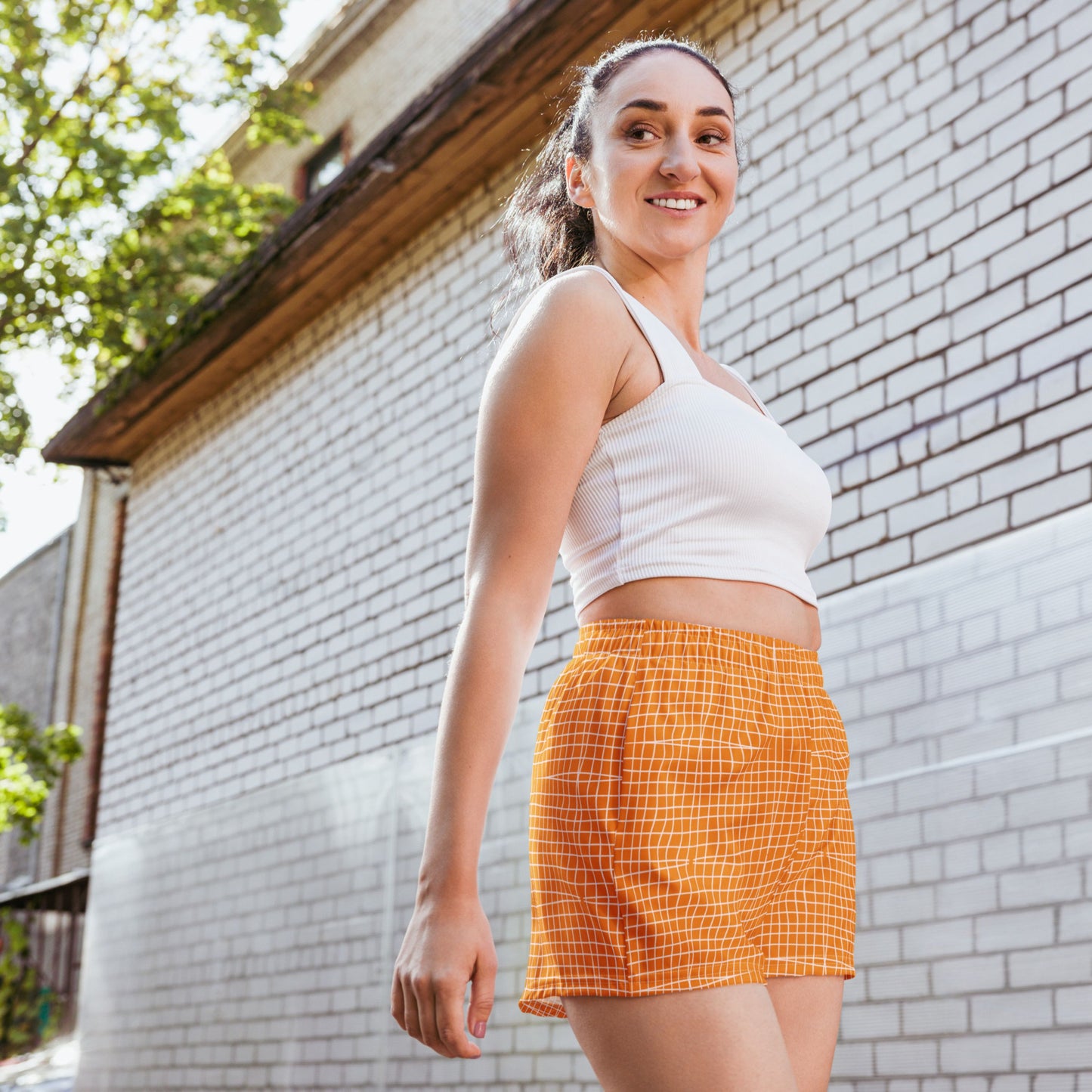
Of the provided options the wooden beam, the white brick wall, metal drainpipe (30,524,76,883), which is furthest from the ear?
metal drainpipe (30,524,76,883)

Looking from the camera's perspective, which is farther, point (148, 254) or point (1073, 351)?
point (148, 254)

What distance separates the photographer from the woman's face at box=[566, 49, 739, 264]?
6.29 feet

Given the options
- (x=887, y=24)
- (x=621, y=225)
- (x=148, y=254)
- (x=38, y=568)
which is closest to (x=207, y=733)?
(x=148, y=254)

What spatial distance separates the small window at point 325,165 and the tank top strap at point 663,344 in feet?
34.8

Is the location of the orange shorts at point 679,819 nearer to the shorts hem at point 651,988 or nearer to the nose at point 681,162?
the shorts hem at point 651,988

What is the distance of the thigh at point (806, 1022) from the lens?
1.64 m

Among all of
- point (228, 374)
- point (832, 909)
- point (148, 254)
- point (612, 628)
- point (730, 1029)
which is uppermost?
point (148, 254)

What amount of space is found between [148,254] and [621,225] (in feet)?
33.7

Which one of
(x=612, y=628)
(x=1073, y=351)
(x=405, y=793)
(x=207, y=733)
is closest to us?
(x=612, y=628)

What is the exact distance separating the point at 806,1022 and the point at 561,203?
4.08 feet

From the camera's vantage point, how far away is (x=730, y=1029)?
4.73 ft

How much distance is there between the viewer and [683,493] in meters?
1.65

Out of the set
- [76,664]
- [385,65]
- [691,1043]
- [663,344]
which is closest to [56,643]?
[76,664]

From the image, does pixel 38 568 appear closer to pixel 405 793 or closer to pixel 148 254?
pixel 148 254
